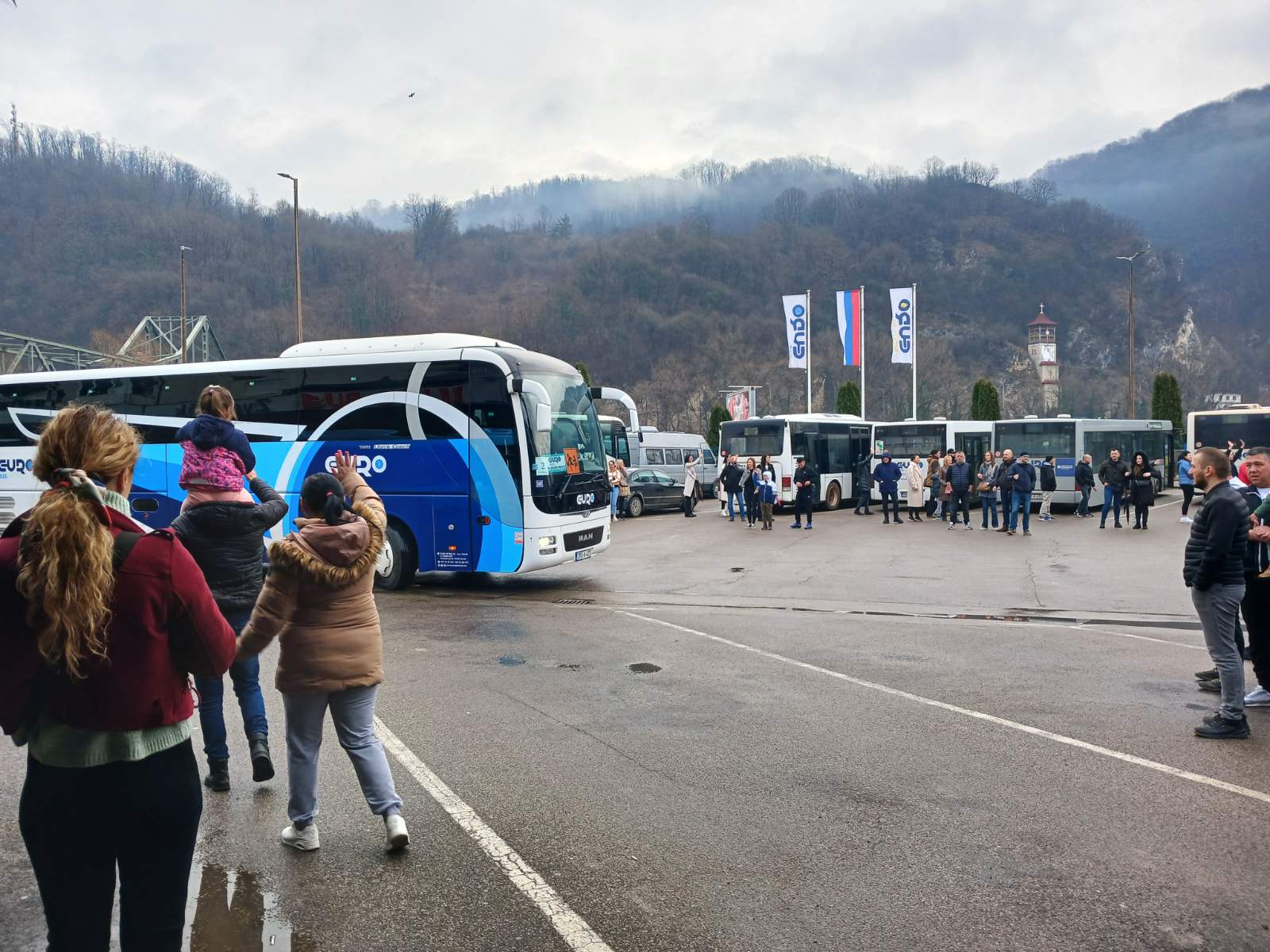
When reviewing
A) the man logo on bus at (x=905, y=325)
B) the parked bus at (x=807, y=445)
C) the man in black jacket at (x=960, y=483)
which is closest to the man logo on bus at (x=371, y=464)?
the man in black jacket at (x=960, y=483)

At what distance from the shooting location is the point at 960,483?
23.8 metres

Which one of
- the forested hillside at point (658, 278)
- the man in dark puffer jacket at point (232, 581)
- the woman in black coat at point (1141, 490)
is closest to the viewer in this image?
the man in dark puffer jacket at point (232, 581)

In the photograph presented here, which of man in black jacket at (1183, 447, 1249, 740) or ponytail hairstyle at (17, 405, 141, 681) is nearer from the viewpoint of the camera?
ponytail hairstyle at (17, 405, 141, 681)

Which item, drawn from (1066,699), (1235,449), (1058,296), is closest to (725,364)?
(1058,296)

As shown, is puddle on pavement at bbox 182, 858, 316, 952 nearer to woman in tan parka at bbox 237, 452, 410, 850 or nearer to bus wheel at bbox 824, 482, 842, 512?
woman in tan parka at bbox 237, 452, 410, 850

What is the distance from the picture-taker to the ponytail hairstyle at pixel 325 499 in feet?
14.2

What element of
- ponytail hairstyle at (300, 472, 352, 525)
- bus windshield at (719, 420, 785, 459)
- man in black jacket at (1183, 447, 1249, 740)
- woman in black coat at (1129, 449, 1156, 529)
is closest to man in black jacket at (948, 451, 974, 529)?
woman in black coat at (1129, 449, 1156, 529)

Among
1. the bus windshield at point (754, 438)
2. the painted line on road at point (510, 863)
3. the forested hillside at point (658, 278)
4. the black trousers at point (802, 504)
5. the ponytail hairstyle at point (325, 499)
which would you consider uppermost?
the forested hillside at point (658, 278)

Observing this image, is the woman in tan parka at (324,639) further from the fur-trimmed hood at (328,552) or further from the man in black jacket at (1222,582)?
the man in black jacket at (1222,582)

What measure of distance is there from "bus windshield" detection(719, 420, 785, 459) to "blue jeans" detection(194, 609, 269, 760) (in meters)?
25.5

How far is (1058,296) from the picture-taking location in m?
127

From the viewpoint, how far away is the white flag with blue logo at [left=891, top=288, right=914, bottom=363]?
1812 inches

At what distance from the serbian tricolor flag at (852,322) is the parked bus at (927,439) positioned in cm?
1154

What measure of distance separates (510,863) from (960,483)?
837 inches
